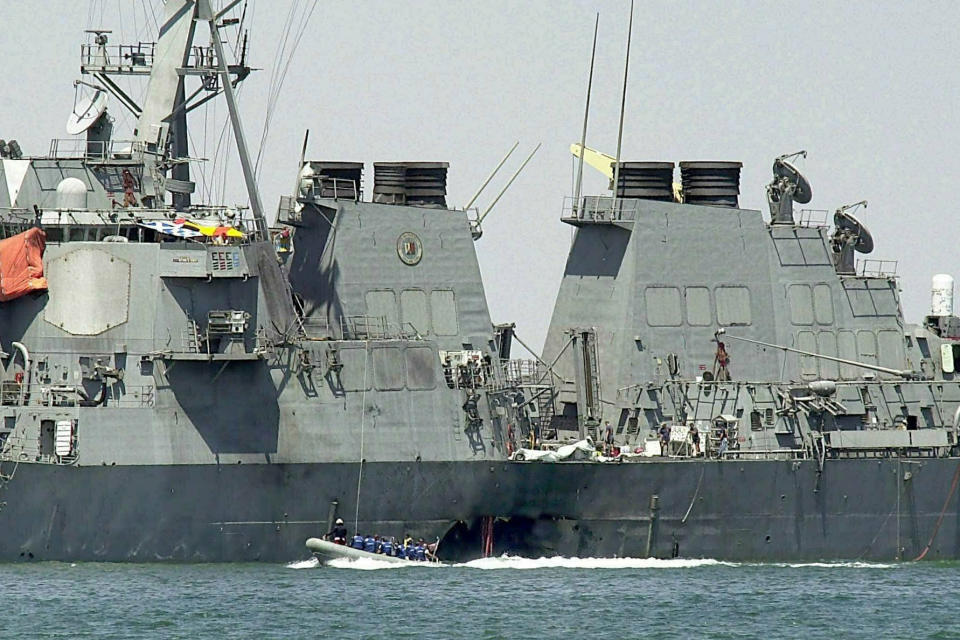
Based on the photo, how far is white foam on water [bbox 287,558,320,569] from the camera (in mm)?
38938

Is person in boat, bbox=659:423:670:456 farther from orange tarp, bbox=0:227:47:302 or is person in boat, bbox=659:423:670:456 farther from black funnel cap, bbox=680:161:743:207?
orange tarp, bbox=0:227:47:302

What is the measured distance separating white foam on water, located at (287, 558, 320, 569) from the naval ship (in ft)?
1.19

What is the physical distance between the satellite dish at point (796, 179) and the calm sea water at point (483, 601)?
8667 mm

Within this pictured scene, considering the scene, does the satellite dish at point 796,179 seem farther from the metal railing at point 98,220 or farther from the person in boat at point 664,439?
the metal railing at point 98,220

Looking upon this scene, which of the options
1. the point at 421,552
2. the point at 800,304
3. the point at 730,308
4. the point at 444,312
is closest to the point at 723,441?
the point at 730,308

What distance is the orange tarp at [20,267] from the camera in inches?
1539

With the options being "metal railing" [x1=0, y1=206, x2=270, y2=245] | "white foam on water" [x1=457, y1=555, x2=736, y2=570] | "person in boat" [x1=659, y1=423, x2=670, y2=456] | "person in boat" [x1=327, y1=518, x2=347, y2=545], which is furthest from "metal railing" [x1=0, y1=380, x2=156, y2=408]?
"person in boat" [x1=659, y1=423, x2=670, y2=456]

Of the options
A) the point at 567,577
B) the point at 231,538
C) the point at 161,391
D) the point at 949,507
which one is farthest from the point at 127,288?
the point at 949,507

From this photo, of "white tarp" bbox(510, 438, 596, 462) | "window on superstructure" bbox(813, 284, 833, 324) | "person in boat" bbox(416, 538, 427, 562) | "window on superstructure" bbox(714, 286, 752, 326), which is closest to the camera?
"person in boat" bbox(416, 538, 427, 562)

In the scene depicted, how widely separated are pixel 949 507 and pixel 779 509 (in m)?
3.68

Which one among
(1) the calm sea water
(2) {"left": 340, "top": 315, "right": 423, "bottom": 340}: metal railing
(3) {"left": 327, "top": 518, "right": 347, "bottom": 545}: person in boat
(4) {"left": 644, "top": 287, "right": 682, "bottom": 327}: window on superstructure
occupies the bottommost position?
(1) the calm sea water

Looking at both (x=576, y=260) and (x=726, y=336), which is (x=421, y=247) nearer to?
(x=576, y=260)

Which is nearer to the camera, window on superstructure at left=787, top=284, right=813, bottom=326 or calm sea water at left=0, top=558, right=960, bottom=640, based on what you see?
calm sea water at left=0, top=558, right=960, bottom=640

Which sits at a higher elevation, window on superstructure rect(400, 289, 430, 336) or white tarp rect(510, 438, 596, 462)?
window on superstructure rect(400, 289, 430, 336)
